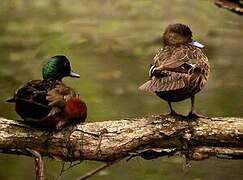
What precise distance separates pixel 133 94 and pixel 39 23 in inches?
224

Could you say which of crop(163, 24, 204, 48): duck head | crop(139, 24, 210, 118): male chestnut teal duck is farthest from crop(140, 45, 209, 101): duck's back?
crop(163, 24, 204, 48): duck head

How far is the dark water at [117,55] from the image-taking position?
9.16 metres

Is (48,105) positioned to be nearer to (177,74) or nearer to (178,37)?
(177,74)

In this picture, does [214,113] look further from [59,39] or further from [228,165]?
[59,39]

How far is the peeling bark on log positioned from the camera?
5.46 meters

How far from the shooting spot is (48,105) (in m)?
→ 5.52

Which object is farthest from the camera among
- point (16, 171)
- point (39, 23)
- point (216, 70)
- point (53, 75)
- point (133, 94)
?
point (39, 23)

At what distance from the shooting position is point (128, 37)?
16.2 m

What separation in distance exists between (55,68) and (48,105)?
2.82 feet

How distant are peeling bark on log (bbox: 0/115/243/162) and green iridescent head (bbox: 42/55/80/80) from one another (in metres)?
0.85

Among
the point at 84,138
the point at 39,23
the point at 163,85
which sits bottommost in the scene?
the point at 39,23

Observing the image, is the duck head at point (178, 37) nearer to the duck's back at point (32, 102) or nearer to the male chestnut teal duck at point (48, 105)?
the male chestnut teal duck at point (48, 105)

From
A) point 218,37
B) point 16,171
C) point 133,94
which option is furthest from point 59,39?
point 16,171

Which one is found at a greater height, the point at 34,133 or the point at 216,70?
the point at 34,133
